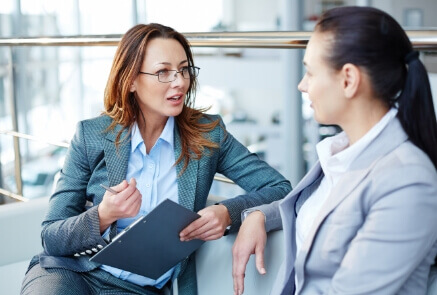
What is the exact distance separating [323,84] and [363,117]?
0.09m

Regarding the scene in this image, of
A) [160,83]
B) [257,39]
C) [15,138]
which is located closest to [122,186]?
[160,83]

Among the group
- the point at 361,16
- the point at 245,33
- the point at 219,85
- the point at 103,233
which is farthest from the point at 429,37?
the point at 219,85

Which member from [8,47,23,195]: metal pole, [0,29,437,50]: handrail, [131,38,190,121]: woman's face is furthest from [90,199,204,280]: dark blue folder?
[8,47,23,195]: metal pole

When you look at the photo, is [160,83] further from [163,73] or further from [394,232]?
[394,232]

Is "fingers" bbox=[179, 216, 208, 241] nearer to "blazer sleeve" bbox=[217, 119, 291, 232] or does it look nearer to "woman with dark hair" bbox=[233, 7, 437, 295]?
"blazer sleeve" bbox=[217, 119, 291, 232]

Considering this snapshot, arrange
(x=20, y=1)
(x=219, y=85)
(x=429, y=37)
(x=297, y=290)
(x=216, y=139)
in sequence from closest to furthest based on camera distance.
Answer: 1. (x=297, y=290)
2. (x=429, y=37)
3. (x=216, y=139)
4. (x=20, y=1)
5. (x=219, y=85)

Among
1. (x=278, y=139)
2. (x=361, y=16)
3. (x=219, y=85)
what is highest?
(x=361, y=16)

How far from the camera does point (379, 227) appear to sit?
1.10 metres

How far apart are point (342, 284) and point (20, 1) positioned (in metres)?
7.67

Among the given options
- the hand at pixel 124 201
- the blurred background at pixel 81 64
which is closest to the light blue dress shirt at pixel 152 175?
the hand at pixel 124 201

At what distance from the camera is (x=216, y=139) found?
1.93 metres

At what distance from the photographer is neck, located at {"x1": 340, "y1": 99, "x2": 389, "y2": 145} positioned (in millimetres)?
1193

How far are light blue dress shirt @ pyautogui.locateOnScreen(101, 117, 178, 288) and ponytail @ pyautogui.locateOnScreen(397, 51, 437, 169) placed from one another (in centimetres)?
85

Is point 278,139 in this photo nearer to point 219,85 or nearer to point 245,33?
point 219,85
